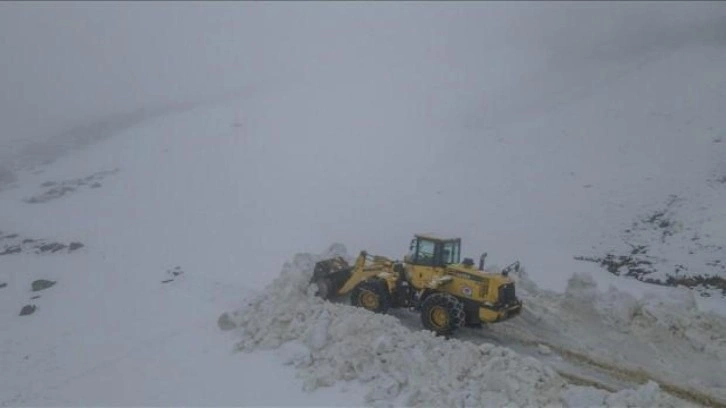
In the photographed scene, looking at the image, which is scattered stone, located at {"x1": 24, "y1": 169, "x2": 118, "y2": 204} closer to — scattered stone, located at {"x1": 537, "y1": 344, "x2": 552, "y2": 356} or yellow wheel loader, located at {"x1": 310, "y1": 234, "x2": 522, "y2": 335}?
yellow wheel loader, located at {"x1": 310, "y1": 234, "x2": 522, "y2": 335}

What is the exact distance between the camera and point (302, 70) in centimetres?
6406

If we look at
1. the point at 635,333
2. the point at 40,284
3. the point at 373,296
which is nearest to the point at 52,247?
the point at 40,284

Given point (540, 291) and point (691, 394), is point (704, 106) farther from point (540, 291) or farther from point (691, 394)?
point (691, 394)

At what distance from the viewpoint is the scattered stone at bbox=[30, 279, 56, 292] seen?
22.4 meters

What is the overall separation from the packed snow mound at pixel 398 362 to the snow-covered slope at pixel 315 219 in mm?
73

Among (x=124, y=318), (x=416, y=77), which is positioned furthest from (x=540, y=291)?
(x=416, y=77)

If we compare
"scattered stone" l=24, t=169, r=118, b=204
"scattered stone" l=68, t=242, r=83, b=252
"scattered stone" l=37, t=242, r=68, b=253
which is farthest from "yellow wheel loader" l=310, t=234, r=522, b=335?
"scattered stone" l=24, t=169, r=118, b=204

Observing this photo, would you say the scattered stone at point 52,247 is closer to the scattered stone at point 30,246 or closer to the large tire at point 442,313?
the scattered stone at point 30,246

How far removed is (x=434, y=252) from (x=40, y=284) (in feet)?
53.9

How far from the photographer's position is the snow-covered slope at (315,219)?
47.0 feet

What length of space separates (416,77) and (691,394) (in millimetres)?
42774

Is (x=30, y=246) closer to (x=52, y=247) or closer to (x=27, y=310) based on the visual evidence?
(x=52, y=247)

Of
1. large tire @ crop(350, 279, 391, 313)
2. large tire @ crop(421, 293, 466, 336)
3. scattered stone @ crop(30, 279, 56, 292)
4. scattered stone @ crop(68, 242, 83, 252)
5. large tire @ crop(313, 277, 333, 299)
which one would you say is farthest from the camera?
scattered stone @ crop(68, 242, 83, 252)

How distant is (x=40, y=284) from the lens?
22.6m
